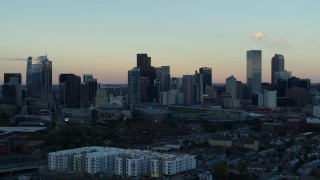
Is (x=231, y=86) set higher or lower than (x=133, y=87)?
higher

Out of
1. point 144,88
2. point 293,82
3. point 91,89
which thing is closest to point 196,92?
point 144,88

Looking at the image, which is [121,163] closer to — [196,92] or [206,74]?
[196,92]

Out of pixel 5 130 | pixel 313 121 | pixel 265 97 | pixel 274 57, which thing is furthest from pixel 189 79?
pixel 5 130

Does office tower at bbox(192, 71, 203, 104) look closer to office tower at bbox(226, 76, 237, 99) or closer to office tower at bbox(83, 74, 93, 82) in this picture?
office tower at bbox(226, 76, 237, 99)

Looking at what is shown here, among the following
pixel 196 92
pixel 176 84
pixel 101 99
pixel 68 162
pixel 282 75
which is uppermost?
pixel 282 75

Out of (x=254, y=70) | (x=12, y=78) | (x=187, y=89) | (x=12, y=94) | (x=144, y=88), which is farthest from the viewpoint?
(x=254, y=70)

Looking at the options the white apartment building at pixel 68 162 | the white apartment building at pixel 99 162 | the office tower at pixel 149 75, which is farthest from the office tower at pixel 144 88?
the white apartment building at pixel 99 162

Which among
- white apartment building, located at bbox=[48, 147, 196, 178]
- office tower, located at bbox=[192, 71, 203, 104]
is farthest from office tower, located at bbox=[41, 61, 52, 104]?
white apartment building, located at bbox=[48, 147, 196, 178]
